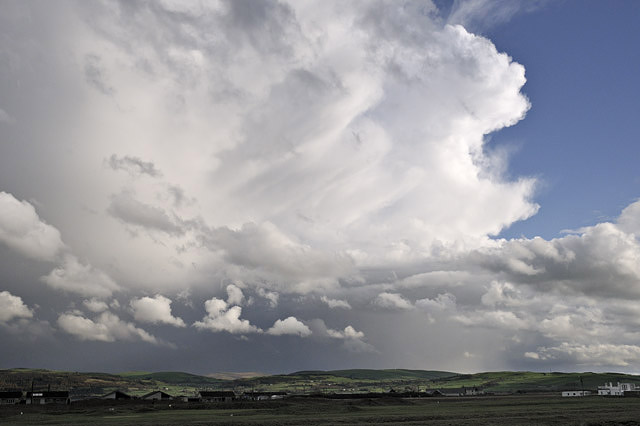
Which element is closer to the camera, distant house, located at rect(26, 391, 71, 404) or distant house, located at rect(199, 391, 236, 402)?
distant house, located at rect(26, 391, 71, 404)

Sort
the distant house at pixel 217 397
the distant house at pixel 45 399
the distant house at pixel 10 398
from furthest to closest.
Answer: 1. the distant house at pixel 217 397
2. the distant house at pixel 45 399
3. the distant house at pixel 10 398

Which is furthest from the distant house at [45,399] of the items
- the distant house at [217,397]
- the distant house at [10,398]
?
the distant house at [217,397]

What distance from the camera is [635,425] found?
73.9 metres

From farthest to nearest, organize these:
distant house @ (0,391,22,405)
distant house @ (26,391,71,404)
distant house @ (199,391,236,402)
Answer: distant house @ (199,391,236,402), distant house @ (26,391,71,404), distant house @ (0,391,22,405)

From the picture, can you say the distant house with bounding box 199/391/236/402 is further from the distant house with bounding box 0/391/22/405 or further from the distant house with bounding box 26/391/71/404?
the distant house with bounding box 0/391/22/405

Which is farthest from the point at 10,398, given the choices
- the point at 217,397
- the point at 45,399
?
the point at 217,397

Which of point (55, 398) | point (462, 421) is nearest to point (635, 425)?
point (462, 421)

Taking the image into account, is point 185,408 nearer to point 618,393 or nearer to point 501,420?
point 501,420

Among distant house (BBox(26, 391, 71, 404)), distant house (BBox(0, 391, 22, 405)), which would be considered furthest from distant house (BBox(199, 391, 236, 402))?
distant house (BBox(0, 391, 22, 405))

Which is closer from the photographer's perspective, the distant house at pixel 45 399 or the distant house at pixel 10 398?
the distant house at pixel 10 398

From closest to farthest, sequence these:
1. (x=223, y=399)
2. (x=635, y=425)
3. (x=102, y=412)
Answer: (x=635, y=425)
(x=102, y=412)
(x=223, y=399)

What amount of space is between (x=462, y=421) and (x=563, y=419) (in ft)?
54.8

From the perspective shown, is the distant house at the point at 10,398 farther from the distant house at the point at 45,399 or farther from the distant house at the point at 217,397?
the distant house at the point at 217,397

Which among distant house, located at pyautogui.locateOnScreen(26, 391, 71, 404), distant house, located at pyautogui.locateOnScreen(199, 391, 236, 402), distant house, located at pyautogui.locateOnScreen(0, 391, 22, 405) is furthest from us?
distant house, located at pyautogui.locateOnScreen(199, 391, 236, 402)
